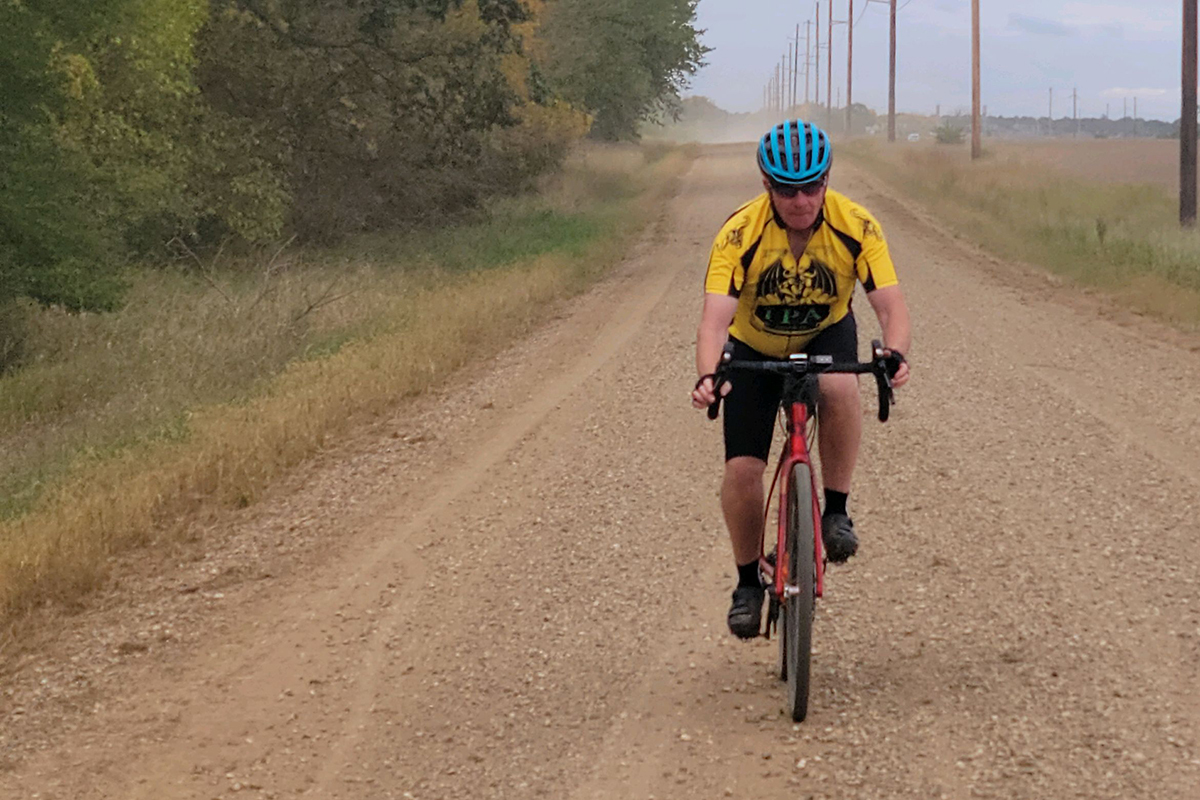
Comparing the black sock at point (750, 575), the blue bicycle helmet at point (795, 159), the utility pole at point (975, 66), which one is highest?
the utility pole at point (975, 66)

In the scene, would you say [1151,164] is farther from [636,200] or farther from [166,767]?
[166,767]

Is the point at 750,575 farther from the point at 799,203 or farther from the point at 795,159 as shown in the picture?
the point at 795,159

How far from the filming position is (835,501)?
560cm

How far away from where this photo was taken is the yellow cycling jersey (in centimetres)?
526

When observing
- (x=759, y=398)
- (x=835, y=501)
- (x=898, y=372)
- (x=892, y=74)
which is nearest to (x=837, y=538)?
(x=835, y=501)

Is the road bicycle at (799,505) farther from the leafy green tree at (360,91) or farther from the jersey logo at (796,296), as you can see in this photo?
the leafy green tree at (360,91)

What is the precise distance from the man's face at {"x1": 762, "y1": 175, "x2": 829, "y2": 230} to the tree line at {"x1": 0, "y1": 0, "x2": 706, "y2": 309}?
9.16m

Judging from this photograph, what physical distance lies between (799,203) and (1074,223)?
2211 centimetres

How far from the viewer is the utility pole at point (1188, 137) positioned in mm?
24062

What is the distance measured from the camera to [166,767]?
17.0 feet

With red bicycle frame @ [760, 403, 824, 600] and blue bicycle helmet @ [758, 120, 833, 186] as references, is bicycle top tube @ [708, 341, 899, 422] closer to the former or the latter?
red bicycle frame @ [760, 403, 824, 600]

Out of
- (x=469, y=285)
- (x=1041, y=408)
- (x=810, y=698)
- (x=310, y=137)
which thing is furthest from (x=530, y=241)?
(x=810, y=698)

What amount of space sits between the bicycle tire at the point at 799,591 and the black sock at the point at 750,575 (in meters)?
0.30

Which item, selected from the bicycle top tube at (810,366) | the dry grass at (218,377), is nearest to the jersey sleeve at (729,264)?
the bicycle top tube at (810,366)
